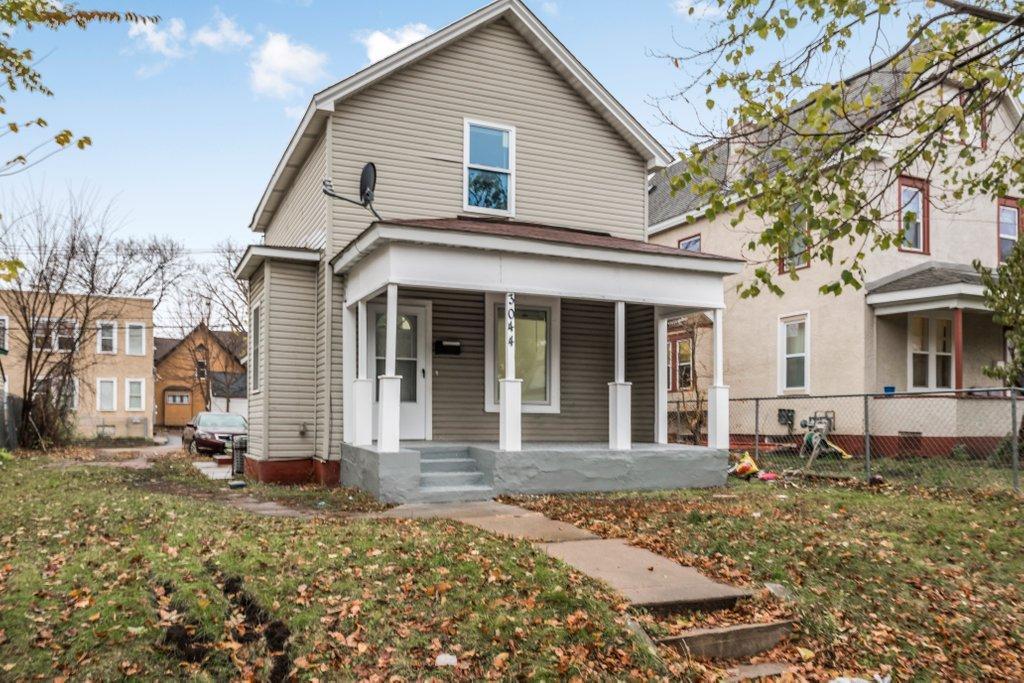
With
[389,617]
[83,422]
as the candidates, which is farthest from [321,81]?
[83,422]

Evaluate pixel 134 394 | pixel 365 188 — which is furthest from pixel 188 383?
pixel 365 188

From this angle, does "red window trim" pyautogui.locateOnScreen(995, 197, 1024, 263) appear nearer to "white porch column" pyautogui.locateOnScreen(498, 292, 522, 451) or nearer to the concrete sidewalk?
"white porch column" pyautogui.locateOnScreen(498, 292, 522, 451)

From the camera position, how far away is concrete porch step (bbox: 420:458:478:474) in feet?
36.2

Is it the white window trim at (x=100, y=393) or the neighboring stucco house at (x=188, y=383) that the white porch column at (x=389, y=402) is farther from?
the neighboring stucco house at (x=188, y=383)

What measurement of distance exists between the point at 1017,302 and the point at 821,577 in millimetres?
8458

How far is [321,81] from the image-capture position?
40.2 feet

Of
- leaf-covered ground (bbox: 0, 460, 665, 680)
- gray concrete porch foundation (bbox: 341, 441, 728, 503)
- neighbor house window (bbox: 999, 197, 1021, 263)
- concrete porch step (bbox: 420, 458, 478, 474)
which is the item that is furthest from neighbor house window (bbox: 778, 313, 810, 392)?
leaf-covered ground (bbox: 0, 460, 665, 680)

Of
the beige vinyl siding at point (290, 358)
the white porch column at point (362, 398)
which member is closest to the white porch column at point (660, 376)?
the white porch column at point (362, 398)

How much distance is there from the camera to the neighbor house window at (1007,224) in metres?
19.1

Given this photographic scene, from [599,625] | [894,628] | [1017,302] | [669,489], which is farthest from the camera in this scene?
[1017,302]

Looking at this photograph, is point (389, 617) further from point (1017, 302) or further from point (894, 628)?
point (1017, 302)

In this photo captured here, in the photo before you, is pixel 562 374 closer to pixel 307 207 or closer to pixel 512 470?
pixel 512 470

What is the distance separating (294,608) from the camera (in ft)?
17.3

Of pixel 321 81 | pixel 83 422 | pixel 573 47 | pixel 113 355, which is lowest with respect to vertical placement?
pixel 83 422
